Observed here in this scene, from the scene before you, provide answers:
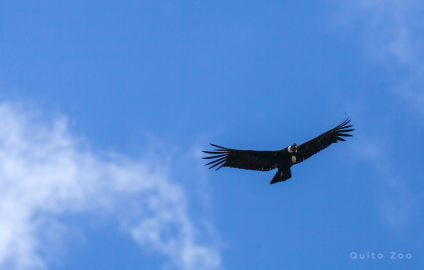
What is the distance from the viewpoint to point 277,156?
2542 centimetres

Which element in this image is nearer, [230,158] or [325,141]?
[230,158]

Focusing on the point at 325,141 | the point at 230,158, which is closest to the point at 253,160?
the point at 230,158

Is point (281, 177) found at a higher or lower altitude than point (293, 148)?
lower

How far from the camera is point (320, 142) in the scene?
87.0 ft

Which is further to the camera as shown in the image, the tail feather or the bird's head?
the bird's head

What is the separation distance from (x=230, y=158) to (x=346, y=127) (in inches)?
264

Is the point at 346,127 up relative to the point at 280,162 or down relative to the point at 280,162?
up

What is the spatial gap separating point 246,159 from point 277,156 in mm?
1621

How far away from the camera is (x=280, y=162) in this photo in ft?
83.9

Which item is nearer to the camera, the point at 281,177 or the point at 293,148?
the point at 281,177

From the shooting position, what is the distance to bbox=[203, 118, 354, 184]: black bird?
24469mm

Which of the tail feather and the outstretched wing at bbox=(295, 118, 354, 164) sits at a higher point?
the outstretched wing at bbox=(295, 118, 354, 164)

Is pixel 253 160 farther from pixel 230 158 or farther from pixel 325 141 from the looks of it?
pixel 325 141

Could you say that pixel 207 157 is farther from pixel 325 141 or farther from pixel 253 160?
pixel 325 141
